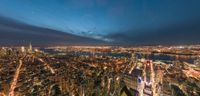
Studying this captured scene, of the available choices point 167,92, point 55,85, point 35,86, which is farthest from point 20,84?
point 167,92

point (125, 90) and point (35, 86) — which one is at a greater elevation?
point (125, 90)

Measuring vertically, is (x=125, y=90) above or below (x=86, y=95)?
above

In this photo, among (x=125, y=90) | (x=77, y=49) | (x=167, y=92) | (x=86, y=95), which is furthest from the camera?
(x=77, y=49)

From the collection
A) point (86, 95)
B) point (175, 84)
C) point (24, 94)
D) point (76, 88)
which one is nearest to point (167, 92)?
point (175, 84)

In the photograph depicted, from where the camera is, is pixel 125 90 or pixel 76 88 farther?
pixel 76 88

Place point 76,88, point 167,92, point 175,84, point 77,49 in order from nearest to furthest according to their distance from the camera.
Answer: point 76,88 < point 167,92 < point 175,84 < point 77,49

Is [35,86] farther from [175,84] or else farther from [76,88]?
[175,84]

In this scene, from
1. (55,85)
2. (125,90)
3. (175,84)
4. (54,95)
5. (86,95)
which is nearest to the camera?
(125,90)

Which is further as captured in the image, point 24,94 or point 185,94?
point 185,94

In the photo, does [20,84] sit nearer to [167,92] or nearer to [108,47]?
[167,92]
